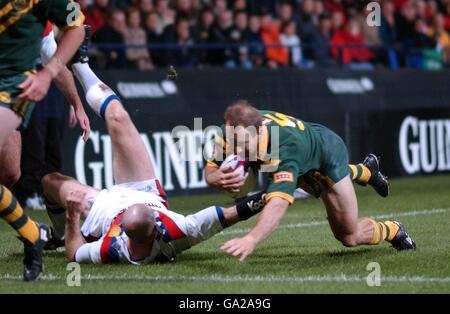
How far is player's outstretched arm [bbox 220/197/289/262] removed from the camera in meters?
6.44

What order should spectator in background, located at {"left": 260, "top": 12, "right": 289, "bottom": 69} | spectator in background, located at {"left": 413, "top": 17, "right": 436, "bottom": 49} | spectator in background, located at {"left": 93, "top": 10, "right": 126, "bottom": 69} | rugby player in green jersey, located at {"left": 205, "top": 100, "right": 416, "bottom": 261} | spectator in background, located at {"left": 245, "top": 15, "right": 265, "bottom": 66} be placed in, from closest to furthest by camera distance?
1. rugby player in green jersey, located at {"left": 205, "top": 100, "right": 416, "bottom": 261}
2. spectator in background, located at {"left": 93, "top": 10, "right": 126, "bottom": 69}
3. spectator in background, located at {"left": 260, "top": 12, "right": 289, "bottom": 69}
4. spectator in background, located at {"left": 245, "top": 15, "right": 265, "bottom": 66}
5. spectator in background, located at {"left": 413, "top": 17, "right": 436, "bottom": 49}

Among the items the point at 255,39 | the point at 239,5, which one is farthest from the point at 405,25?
the point at 239,5

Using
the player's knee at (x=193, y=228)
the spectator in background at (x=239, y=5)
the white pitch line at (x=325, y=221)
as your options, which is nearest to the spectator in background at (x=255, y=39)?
the spectator in background at (x=239, y=5)

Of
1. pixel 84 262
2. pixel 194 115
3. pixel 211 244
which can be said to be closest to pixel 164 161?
pixel 194 115

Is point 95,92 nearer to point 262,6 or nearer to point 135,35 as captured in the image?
point 135,35

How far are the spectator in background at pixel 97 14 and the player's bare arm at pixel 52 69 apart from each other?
696 centimetres

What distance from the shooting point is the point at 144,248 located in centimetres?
758

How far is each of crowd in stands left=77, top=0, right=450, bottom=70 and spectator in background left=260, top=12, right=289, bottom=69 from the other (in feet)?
0.05

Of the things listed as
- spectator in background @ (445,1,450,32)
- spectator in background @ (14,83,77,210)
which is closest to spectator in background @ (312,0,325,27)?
spectator in background @ (445,1,450,32)

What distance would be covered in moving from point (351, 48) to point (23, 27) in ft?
36.1

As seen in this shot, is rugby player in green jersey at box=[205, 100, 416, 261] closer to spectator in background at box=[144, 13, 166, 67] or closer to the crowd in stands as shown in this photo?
the crowd in stands

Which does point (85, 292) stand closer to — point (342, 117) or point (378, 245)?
point (378, 245)

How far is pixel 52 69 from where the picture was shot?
6965 mm

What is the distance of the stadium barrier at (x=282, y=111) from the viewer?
13.3 metres
